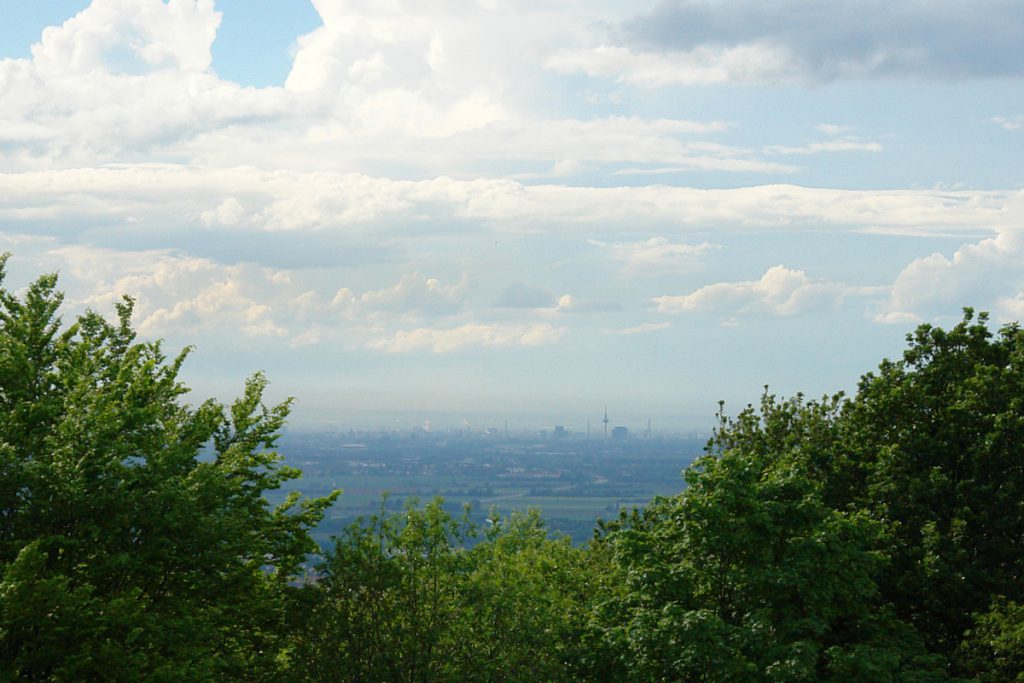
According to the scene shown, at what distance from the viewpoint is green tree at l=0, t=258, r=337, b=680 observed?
23562 mm

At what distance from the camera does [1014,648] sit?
2953 centimetres

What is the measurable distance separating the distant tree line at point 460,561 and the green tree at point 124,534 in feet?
0.26

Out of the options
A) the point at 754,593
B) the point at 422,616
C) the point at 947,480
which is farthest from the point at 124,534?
the point at 947,480

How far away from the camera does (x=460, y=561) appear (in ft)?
103

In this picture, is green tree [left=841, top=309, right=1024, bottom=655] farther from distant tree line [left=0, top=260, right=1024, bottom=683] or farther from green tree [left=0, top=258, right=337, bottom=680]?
green tree [left=0, top=258, right=337, bottom=680]

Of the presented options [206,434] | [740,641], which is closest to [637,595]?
[740,641]

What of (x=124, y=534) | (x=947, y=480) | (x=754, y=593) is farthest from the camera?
(x=947, y=480)

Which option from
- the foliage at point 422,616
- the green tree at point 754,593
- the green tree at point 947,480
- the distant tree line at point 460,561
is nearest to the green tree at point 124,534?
the distant tree line at point 460,561

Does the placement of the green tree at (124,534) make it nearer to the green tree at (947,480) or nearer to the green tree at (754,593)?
the green tree at (754,593)

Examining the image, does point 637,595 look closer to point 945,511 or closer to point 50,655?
point 945,511

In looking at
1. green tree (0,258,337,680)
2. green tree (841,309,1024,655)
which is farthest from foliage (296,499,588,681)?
green tree (841,309,1024,655)

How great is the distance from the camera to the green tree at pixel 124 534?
77.3 feet

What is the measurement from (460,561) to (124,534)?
9620 millimetres

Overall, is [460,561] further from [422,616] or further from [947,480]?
[947,480]
